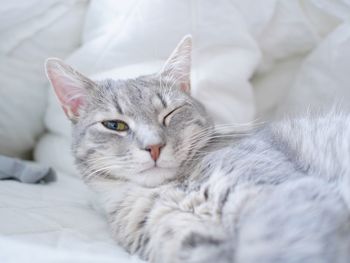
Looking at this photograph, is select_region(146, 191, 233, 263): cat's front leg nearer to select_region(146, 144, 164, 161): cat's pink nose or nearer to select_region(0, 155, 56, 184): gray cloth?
select_region(146, 144, 164, 161): cat's pink nose

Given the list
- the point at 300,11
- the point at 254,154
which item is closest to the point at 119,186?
the point at 254,154

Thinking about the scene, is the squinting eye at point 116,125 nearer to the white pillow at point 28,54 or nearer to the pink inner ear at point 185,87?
the pink inner ear at point 185,87

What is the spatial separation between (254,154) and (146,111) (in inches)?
11.2

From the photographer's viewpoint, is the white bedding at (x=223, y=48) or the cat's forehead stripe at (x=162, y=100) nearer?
the cat's forehead stripe at (x=162, y=100)

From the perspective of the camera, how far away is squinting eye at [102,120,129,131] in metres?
1.05

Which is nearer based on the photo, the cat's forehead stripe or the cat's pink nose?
the cat's pink nose

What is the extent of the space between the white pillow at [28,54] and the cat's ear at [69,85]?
1.42ft

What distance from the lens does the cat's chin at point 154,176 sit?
3.18 ft

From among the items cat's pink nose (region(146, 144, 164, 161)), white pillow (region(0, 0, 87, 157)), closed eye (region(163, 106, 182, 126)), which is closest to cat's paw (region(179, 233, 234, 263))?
Answer: cat's pink nose (region(146, 144, 164, 161))

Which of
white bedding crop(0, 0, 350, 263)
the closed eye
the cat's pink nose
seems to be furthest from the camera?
white bedding crop(0, 0, 350, 263)

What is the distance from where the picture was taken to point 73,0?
5.08 ft

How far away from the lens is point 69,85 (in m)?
1.14

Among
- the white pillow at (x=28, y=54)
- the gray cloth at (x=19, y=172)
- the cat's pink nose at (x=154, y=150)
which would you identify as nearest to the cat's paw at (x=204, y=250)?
the cat's pink nose at (x=154, y=150)

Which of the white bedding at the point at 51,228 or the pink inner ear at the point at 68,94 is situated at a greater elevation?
A: the pink inner ear at the point at 68,94
